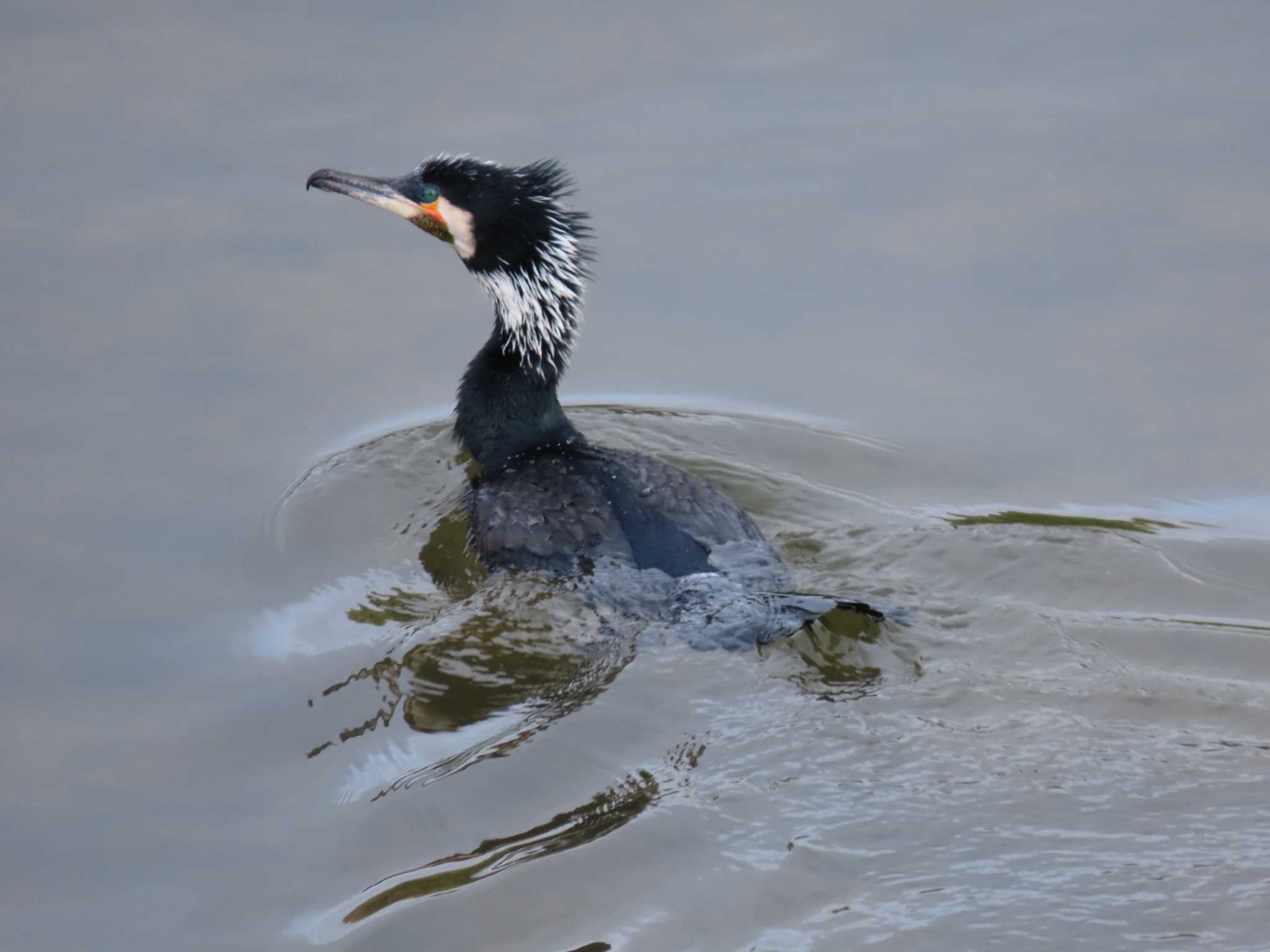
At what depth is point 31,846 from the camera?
484 cm

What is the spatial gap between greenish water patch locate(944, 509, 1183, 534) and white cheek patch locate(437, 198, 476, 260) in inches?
110

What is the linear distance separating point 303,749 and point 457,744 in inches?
22.9

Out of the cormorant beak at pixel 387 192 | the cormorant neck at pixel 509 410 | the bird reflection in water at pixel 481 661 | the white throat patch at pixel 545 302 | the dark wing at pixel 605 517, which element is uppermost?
the cormorant beak at pixel 387 192

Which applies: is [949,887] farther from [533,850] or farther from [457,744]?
[457,744]

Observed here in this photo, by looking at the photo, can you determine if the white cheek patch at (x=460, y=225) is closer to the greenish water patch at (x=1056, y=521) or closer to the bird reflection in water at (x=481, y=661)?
the bird reflection in water at (x=481, y=661)

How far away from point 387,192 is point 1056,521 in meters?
3.79

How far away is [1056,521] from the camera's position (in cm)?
700

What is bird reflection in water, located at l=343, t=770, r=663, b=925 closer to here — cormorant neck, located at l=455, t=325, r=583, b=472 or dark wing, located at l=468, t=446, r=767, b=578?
dark wing, located at l=468, t=446, r=767, b=578

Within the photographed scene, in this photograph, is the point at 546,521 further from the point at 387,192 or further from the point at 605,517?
the point at 387,192

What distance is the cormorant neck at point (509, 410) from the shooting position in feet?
23.6

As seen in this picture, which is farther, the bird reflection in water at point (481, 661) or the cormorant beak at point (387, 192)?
the cormorant beak at point (387, 192)

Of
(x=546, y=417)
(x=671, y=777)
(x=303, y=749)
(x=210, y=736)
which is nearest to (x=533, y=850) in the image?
(x=671, y=777)

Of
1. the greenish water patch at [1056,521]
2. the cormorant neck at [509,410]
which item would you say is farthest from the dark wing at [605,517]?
the greenish water patch at [1056,521]

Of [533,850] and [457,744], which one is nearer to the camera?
[533,850]
